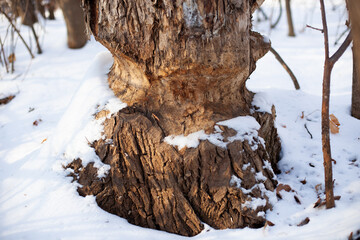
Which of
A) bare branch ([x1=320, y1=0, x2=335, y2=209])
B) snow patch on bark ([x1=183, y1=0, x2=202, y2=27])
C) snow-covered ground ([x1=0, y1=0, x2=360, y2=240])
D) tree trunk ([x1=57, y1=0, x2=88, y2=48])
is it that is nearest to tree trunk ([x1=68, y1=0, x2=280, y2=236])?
snow patch on bark ([x1=183, y1=0, x2=202, y2=27])

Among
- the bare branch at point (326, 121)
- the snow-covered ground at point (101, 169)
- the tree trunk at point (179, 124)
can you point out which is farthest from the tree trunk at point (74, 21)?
the bare branch at point (326, 121)

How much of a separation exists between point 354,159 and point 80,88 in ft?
8.51

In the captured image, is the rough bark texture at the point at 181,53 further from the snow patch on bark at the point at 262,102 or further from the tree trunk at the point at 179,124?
the snow patch on bark at the point at 262,102

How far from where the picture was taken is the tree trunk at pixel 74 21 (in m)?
6.62

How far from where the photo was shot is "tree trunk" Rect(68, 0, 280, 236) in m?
2.03

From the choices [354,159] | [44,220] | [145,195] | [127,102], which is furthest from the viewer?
[354,159]

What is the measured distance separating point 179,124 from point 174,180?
0.43m

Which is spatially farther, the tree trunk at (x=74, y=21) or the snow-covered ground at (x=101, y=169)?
the tree trunk at (x=74, y=21)

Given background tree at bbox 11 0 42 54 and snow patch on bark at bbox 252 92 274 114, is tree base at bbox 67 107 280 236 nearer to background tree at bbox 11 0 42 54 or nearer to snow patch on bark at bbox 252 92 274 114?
snow patch on bark at bbox 252 92 274 114

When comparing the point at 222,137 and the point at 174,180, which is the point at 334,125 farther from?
the point at 174,180

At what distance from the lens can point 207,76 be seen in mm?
2129

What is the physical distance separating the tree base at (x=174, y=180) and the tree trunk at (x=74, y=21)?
17.5 ft

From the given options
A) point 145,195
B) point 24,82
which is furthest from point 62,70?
point 145,195

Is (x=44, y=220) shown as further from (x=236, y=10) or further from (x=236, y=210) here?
(x=236, y=10)
